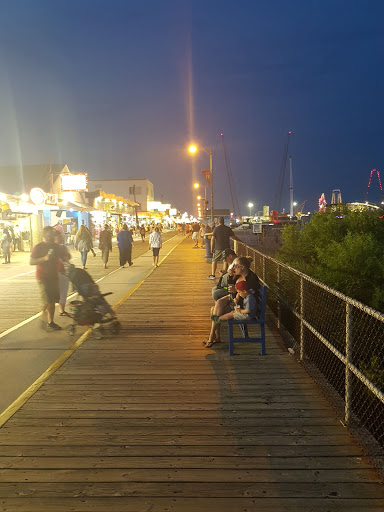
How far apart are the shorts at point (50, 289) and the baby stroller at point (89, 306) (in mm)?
383

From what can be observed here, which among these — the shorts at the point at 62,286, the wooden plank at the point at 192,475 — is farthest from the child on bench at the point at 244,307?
the shorts at the point at 62,286

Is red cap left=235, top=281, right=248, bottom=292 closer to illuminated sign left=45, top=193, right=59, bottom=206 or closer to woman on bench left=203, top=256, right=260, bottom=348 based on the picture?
woman on bench left=203, top=256, right=260, bottom=348

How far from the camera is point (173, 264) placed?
20.2 metres

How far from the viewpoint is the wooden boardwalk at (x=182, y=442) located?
3.11 m

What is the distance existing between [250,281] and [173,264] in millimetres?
13619

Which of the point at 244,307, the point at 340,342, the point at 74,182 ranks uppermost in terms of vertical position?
the point at 74,182

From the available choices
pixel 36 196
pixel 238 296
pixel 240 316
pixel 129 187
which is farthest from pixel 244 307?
pixel 129 187

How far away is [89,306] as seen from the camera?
7.50m

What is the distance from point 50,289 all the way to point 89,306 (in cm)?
88

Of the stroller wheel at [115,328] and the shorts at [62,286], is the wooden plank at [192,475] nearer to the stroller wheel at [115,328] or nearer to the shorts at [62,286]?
the stroller wheel at [115,328]

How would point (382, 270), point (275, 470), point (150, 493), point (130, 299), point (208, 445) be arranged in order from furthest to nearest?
1. point (130, 299)
2. point (382, 270)
3. point (208, 445)
4. point (275, 470)
5. point (150, 493)

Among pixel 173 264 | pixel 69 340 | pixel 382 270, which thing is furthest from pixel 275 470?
pixel 173 264

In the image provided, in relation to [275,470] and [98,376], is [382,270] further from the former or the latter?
[275,470]

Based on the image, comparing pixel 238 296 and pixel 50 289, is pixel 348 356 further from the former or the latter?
pixel 50 289
